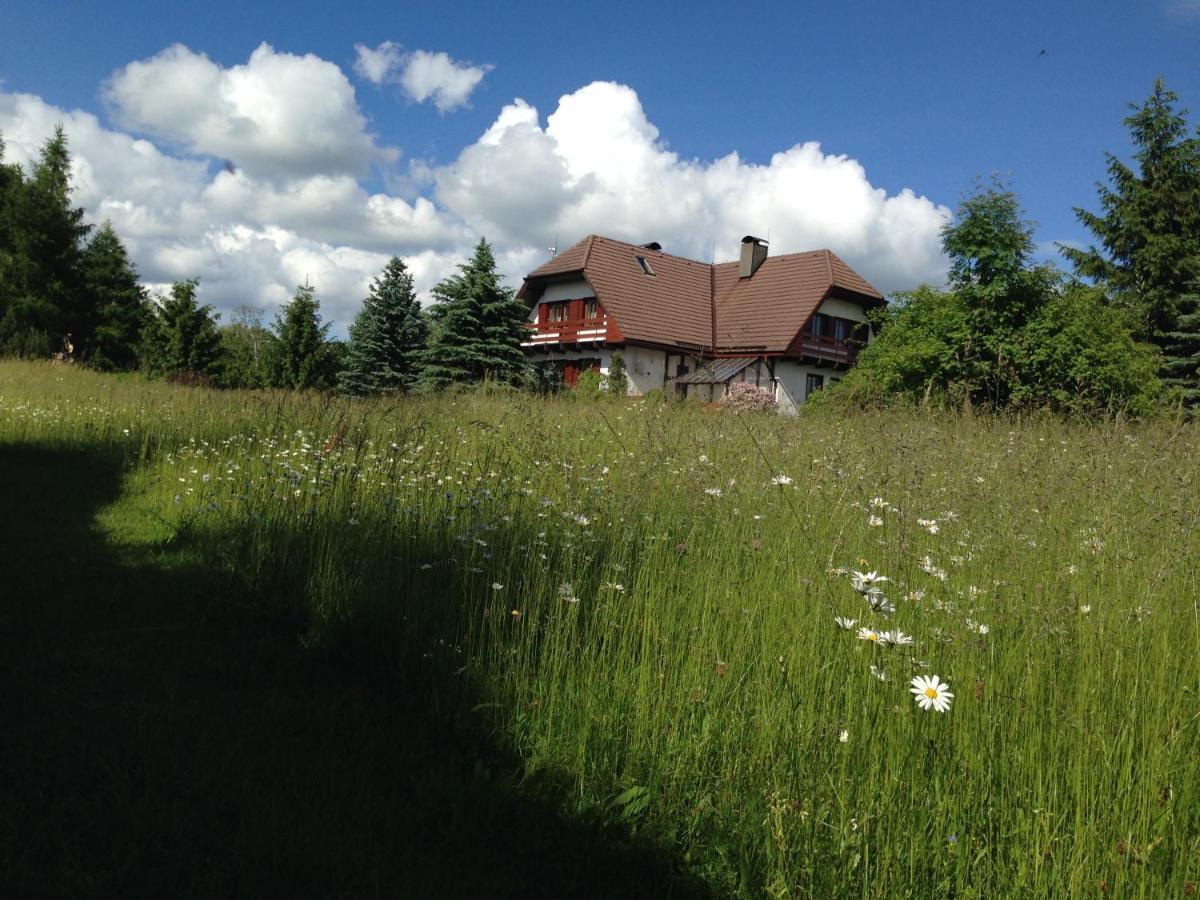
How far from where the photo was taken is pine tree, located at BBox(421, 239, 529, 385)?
26.3 meters

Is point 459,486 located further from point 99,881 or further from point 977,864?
point 977,864

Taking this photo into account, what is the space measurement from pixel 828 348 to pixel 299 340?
2526 cm

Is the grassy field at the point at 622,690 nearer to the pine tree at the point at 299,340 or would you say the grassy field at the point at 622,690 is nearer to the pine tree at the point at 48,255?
the pine tree at the point at 299,340

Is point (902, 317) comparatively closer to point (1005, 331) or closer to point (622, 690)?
point (1005, 331)

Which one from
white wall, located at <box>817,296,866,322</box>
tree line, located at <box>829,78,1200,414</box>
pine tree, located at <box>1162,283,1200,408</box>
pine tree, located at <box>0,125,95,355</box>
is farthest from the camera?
white wall, located at <box>817,296,866,322</box>

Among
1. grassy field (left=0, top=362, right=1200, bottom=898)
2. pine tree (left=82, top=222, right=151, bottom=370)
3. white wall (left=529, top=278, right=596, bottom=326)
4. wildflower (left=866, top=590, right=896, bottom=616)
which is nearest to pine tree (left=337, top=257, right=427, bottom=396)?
white wall (left=529, top=278, right=596, bottom=326)

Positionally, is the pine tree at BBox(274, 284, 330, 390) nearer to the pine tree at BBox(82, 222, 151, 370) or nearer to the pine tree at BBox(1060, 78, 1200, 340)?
the pine tree at BBox(82, 222, 151, 370)

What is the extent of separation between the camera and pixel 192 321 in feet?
98.1

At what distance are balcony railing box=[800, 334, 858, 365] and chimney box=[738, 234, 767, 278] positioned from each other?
6579 mm

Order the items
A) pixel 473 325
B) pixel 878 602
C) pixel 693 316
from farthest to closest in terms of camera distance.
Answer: pixel 693 316 < pixel 473 325 < pixel 878 602

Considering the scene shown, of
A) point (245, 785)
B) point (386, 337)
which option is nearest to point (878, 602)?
point (245, 785)

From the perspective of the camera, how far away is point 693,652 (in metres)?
2.77

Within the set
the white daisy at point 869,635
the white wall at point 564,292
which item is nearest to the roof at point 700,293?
the white wall at point 564,292

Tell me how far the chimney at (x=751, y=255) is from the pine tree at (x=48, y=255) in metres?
34.2
